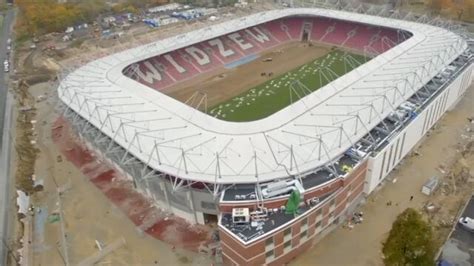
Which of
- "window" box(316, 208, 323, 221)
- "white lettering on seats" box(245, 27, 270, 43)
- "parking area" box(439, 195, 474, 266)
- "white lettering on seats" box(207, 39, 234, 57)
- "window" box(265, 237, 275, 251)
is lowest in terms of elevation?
"parking area" box(439, 195, 474, 266)

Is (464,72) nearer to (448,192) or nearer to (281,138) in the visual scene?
(448,192)

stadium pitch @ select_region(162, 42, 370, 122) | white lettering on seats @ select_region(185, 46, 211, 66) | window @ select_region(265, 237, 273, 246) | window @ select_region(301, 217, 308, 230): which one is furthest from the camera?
white lettering on seats @ select_region(185, 46, 211, 66)

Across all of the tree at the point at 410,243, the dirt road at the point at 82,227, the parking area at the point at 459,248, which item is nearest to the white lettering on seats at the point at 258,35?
the dirt road at the point at 82,227

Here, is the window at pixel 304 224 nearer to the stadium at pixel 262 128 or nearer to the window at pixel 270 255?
the stadium at pixel 262 128

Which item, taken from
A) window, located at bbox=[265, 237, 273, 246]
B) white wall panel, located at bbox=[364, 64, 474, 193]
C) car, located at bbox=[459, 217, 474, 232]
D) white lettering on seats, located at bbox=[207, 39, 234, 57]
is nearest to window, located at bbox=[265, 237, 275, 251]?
window, located at bbox=[265, 237, 273, 246]

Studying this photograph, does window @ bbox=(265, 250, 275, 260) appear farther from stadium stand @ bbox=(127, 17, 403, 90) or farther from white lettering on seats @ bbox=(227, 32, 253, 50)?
white lettering on seats @ bbox=(227, 32, 253, 50)

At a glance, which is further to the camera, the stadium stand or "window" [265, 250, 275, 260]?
the stadium stand

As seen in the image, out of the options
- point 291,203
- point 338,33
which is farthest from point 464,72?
point 291,203
